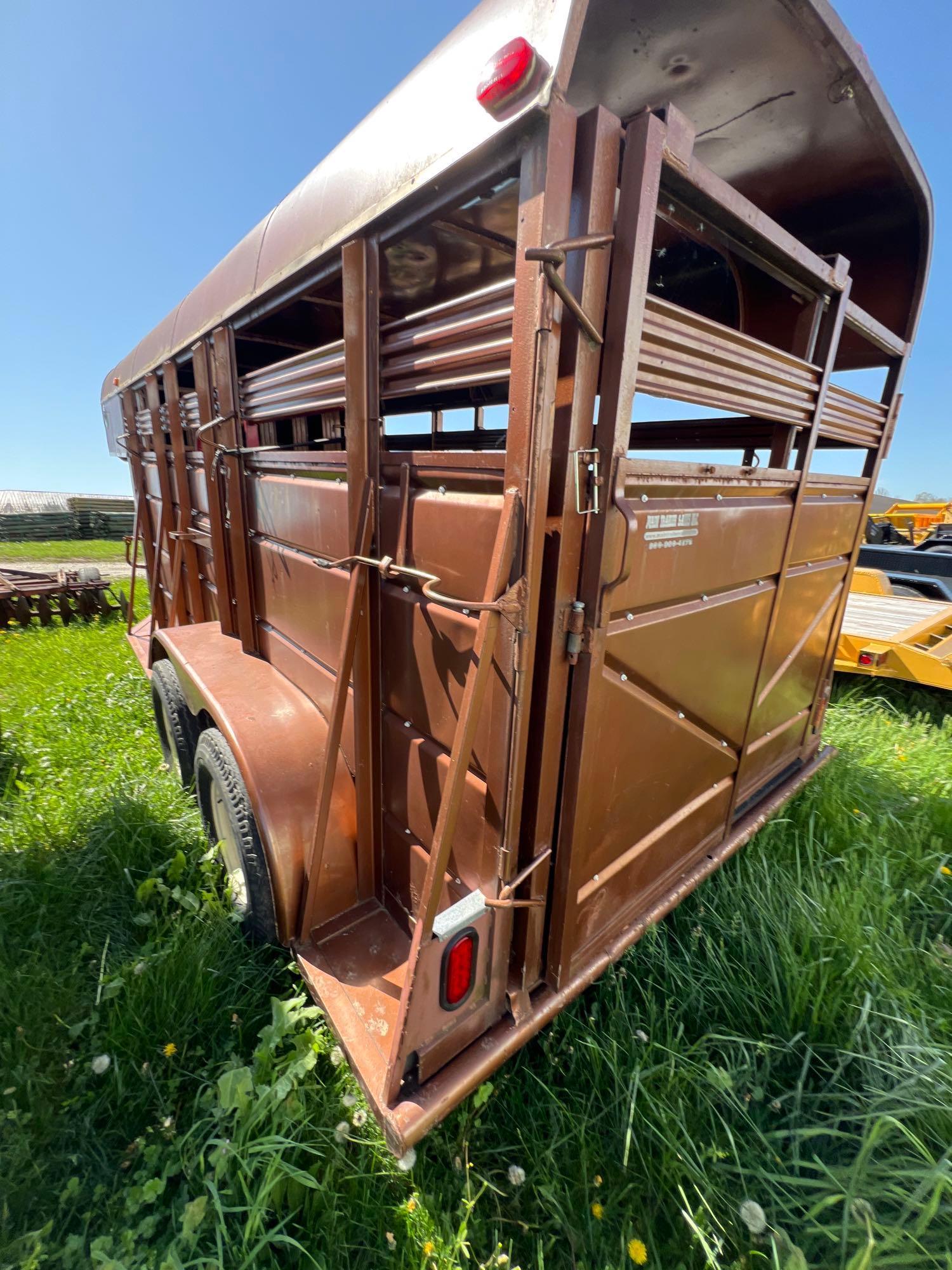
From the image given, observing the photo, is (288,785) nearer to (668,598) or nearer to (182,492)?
(668,598)

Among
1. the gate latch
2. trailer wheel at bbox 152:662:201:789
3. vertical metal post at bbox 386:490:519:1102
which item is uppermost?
the gate latch

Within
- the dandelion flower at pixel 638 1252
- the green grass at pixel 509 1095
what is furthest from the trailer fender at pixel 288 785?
the dandelion flower at pixel 638 1252

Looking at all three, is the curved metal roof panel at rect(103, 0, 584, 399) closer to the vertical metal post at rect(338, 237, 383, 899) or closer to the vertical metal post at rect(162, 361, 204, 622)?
the vertical metal post at rect(338, 237, 383, 899)

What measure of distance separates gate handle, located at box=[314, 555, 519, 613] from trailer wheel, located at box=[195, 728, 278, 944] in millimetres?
963

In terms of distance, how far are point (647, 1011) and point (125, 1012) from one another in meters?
1.94

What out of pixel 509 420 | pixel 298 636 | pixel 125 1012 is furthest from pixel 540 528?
pixel 125 1012

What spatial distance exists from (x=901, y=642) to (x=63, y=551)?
18.3m

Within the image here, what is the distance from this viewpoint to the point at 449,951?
53.7 inches

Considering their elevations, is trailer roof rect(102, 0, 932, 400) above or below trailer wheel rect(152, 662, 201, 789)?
above

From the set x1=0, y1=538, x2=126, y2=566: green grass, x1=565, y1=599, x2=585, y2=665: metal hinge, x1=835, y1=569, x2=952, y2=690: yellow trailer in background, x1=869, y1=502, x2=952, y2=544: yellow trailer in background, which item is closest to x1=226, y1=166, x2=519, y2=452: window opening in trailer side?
x1=565, y1=599, x2=585, y2=665: metal hinge

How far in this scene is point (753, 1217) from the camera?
4.98ft

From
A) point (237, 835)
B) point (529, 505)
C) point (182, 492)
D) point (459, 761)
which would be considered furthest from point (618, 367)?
point (182, 492)

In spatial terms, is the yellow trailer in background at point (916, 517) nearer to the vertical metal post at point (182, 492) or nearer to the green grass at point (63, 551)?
the vertical metal post at point (182, 492)

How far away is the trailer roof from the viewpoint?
1.16 meters
